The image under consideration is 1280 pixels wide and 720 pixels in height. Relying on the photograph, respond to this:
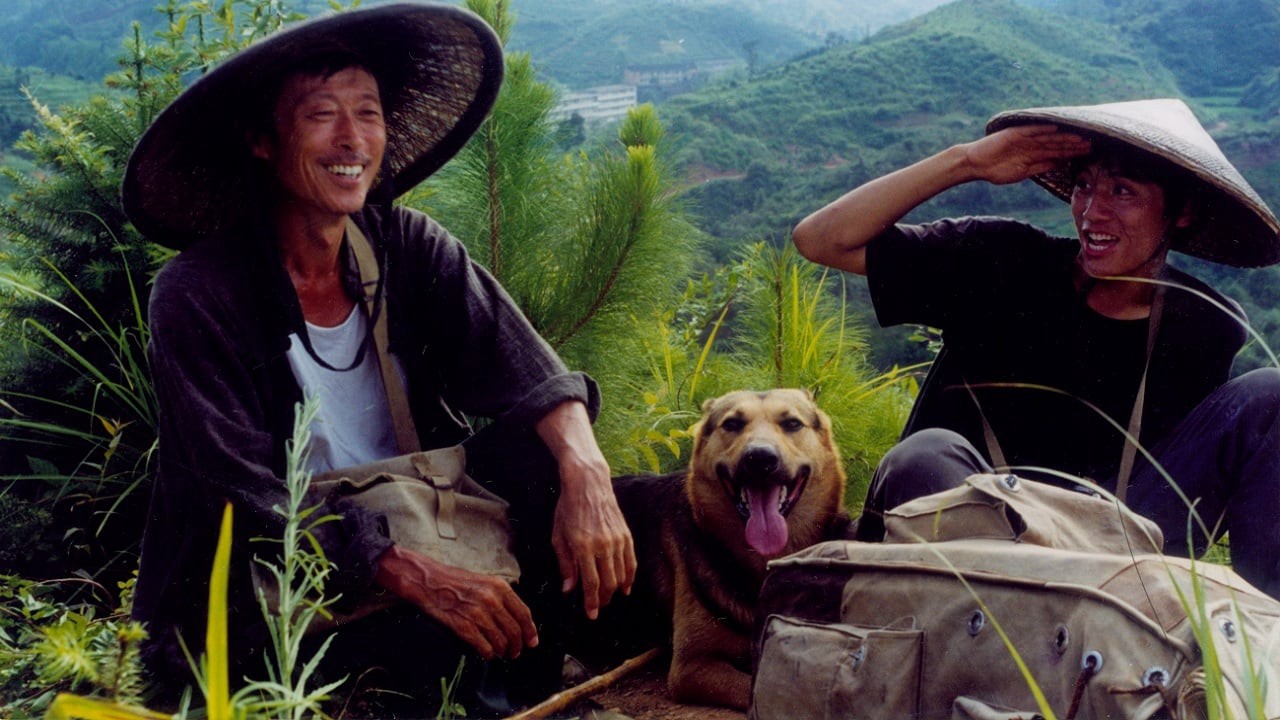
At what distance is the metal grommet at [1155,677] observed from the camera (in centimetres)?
167

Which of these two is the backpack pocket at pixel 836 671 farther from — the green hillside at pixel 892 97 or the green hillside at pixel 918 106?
the green hillside at pixel 892 97

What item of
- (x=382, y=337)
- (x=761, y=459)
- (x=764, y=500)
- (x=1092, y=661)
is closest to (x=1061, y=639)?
(x=1092, y=661)

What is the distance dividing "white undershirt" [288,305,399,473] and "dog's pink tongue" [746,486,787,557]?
1.18 metres

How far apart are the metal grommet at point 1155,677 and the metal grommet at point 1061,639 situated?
→ 6.0 inches

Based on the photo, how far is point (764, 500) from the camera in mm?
3582

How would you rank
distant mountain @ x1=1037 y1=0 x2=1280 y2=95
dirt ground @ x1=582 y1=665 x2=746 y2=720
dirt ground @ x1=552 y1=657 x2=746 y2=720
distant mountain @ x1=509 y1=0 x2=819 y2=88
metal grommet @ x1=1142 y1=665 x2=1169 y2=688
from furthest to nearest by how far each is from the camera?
1. distant mountain @ x1=509 y1=0 x2=819 y2=88
2. distant mountain @ x1=1037 y1=0 x2=1280 y2=95
3. dirt ground @ x1=582 y1=665 x2=746 y2=720
4. dirt ground @ x1=552 y1=657 x2=746 y2=720
5. metal grommet @ x1=1142 y1=665 x2=1169 y2=688

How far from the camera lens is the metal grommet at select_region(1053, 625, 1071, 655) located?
1.83 meters

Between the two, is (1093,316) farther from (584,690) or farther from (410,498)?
(410,498)

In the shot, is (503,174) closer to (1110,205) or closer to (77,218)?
(77,218)

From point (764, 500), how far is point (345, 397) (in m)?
1.39

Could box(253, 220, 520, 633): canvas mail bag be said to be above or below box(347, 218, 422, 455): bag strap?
below

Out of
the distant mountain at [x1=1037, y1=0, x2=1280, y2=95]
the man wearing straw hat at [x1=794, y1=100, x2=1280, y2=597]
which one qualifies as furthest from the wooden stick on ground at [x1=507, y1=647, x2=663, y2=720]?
the distant mountain at [x1=1037, y1=0, x2=1280, y2=95]

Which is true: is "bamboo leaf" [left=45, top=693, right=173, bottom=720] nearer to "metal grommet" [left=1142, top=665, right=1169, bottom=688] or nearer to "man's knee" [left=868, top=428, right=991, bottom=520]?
"metal grommet" [left=1142, top=665, right=1169, bottom=688]

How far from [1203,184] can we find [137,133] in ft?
11.5
